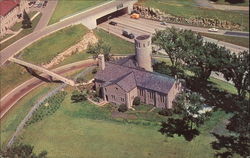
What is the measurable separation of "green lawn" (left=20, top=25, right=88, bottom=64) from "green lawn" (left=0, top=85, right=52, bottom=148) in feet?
52.7

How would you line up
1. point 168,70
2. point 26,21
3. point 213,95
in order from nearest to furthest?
point 213,95 < point 168,70 < point 26,21

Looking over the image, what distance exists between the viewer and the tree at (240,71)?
11356 cm

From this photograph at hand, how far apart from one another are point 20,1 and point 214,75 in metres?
79.9

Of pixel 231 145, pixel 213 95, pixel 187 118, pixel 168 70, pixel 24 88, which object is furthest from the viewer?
pixel 24 88

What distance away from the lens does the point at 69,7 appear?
17750cm

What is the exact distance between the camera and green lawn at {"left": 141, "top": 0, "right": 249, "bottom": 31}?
543 feet

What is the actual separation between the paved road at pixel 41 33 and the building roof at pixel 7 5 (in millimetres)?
13286

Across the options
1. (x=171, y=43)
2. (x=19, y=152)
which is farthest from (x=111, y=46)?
(x=19, y=152)

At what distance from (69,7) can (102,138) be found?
80.7 metres

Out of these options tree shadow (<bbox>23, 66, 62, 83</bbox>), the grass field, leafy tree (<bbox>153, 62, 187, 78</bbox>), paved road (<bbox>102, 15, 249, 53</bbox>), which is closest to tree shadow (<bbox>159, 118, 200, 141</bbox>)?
leafy tree (<bbox>153, 62, 187, 78</bbox>)

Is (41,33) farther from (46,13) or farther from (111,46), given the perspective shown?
(111,46)

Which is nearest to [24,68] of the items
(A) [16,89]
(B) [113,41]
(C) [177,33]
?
(A) [16,89]

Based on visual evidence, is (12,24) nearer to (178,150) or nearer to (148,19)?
(148,19)

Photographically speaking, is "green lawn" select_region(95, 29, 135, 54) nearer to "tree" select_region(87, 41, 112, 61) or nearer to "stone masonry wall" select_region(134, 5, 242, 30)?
"tree" select_region(87, 41, 112, 61)
